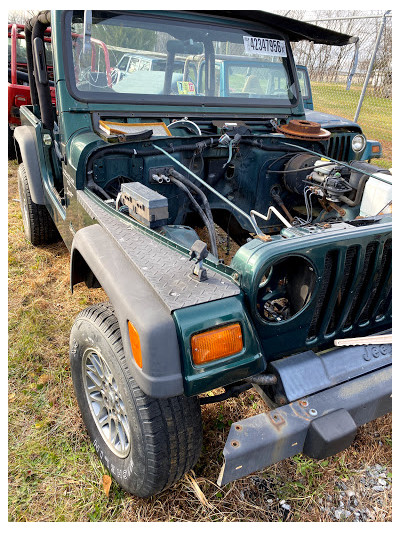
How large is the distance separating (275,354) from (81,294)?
2243 millimetres

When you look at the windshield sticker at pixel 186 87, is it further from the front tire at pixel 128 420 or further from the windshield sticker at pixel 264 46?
the front tire at pixel 128 420

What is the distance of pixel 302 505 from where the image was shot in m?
1.93

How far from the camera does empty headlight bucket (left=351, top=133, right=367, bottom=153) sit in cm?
418

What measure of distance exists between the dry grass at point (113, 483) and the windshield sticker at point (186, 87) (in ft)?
7.40

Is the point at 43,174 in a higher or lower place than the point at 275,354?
higher

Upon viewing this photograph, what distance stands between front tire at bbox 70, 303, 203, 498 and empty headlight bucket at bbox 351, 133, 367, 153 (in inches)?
135

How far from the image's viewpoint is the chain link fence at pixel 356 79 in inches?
363

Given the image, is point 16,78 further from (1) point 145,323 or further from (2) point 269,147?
(1) point 145,323

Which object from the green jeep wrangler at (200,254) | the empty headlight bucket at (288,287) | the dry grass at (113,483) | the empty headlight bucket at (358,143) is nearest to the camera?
the green jeep wrangler at (200,254)

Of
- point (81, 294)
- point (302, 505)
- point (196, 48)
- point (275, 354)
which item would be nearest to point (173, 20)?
point (196, 48)

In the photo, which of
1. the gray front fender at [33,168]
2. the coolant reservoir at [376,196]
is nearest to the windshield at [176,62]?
the gray front fender at [33,168]

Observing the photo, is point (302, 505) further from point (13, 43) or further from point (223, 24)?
point (13, 43)

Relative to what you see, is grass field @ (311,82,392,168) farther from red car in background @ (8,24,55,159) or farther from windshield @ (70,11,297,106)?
red car in background @ (8,24,55,159)

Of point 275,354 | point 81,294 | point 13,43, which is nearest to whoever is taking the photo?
point 275,354
